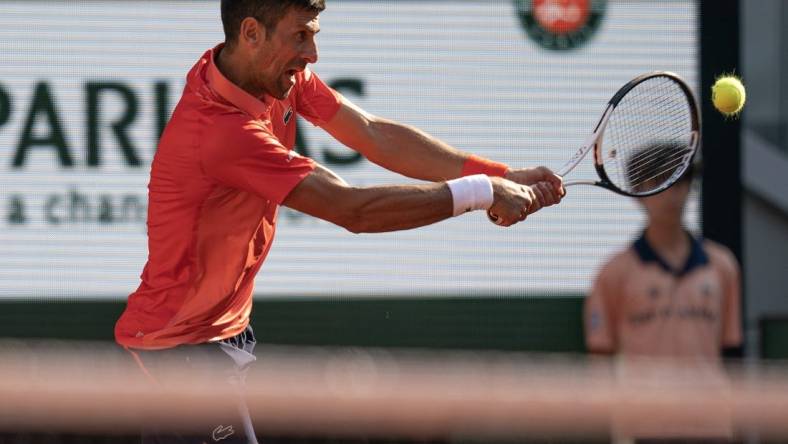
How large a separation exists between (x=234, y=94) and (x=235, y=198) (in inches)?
10.2

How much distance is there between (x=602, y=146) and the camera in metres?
4.55

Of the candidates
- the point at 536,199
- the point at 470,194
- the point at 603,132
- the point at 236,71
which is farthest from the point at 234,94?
the point at 603,132

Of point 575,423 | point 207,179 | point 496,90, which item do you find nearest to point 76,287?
point 496,90

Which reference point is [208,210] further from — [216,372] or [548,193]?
[548,193]

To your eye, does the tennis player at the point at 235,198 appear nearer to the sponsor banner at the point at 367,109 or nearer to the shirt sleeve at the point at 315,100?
the shirt sleeve at the point at 315,100

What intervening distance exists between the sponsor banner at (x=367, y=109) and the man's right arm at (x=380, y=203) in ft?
9.59

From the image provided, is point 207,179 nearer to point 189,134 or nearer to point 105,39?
point 189,134

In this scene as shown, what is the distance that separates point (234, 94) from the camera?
3.70 meters

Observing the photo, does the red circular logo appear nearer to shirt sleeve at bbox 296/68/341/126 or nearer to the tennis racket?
the tennis racket

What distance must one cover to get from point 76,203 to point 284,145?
9.54 feet

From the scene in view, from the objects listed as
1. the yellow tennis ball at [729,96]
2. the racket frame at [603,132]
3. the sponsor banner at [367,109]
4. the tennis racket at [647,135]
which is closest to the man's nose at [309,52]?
the racket frame at [603,132]

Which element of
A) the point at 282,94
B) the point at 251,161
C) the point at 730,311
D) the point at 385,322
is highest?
the point at 282,94

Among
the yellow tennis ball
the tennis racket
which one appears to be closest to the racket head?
the tennis racket

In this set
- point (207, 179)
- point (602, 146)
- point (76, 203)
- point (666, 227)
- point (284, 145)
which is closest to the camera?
point (207, 179)
